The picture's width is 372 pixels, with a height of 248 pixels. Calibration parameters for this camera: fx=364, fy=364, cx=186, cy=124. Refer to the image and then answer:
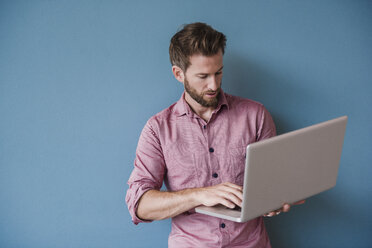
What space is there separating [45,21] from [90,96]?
43 cm

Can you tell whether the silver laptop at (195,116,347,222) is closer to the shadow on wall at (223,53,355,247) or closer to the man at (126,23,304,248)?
the man at (126,23,304,248)

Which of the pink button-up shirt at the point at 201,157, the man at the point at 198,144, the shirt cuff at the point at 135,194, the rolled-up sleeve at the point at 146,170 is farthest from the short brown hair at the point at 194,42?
the shirt cuff at the point at 135,194

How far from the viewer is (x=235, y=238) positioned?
160cm

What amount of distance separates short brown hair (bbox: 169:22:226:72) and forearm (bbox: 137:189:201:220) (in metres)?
0.55

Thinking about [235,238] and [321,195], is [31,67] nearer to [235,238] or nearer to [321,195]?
[235,238]

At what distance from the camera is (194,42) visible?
5.17 ft

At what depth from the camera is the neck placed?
1684 millimetres

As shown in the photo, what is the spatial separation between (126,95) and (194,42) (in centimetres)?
48

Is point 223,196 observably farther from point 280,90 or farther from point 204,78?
point 280,90

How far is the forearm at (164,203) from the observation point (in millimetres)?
1485

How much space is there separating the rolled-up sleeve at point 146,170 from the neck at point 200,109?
0.21 meters

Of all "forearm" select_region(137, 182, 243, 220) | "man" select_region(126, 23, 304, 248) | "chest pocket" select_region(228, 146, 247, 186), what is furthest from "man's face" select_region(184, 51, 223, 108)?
"forearm" select_region(137, 182, 243, 220)

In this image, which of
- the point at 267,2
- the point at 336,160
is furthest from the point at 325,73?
the point at 336,160

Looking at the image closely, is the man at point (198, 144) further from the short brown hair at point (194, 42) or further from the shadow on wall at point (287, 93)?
the shadow on wall at point (287, 93)
